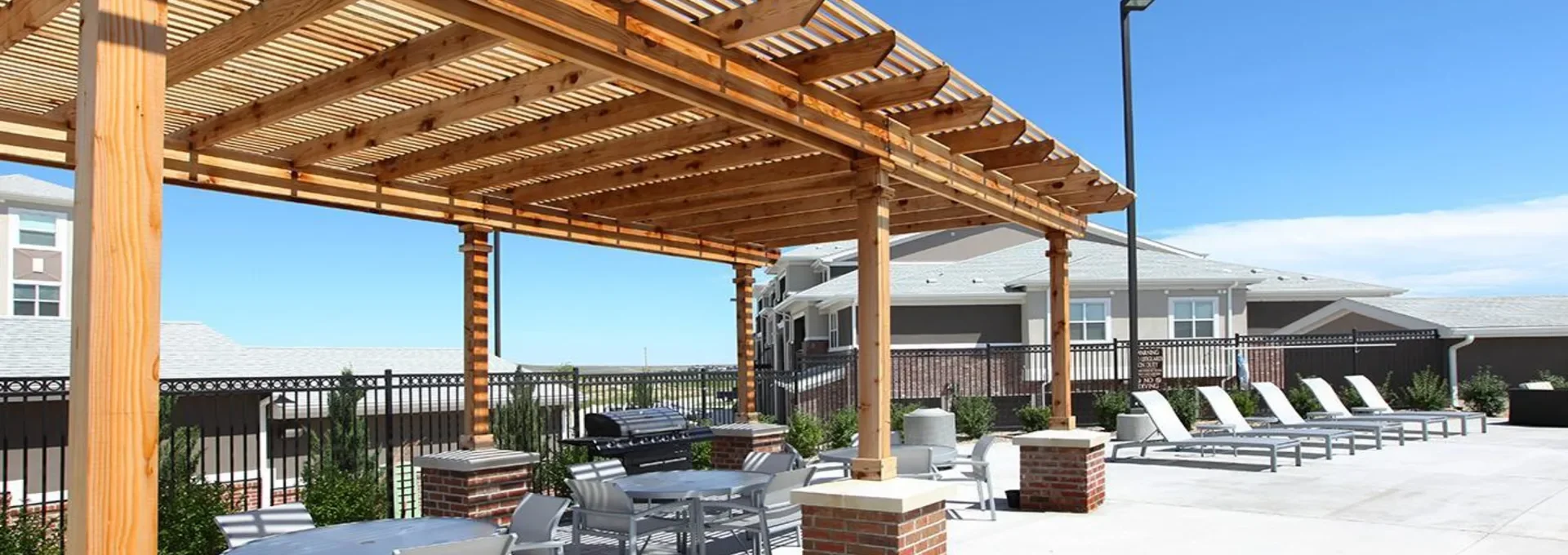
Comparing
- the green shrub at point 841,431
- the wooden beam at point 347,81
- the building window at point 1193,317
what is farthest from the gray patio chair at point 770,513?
the building window at point 1193,317

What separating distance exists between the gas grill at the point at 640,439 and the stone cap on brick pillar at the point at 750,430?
1.19 feet

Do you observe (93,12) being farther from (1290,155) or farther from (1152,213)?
(1290,155)

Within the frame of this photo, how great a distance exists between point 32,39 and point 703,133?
3647mm

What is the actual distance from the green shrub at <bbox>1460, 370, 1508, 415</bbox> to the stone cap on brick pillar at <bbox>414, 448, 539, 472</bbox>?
20.2 m

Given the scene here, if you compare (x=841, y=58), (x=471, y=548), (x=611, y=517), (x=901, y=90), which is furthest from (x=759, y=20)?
(x=611, y=517)

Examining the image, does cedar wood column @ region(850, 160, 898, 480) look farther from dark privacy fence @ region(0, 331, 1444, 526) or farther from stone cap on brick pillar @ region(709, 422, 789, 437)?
dark privacy fence @ region(0, 331, 1444, 526)

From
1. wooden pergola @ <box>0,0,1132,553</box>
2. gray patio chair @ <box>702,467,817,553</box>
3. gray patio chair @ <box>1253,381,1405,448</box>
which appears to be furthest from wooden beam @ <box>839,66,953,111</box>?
gray patio chair @ <box>1253,381,1405,448</box>

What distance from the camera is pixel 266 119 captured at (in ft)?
21.6

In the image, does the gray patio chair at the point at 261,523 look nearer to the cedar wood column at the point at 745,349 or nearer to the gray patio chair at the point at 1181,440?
the cedar wood column at the point at 745,349

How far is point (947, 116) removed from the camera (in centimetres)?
723

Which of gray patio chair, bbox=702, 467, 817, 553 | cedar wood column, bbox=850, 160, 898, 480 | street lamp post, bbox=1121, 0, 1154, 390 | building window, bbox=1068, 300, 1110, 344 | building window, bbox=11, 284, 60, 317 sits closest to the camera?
cedar wood column, bbox=850, 160, 898, 480

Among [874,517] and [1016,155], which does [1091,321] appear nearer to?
[1016,155]

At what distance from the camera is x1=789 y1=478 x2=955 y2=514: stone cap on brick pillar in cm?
641

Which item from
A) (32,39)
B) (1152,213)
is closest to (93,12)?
(32,39)
